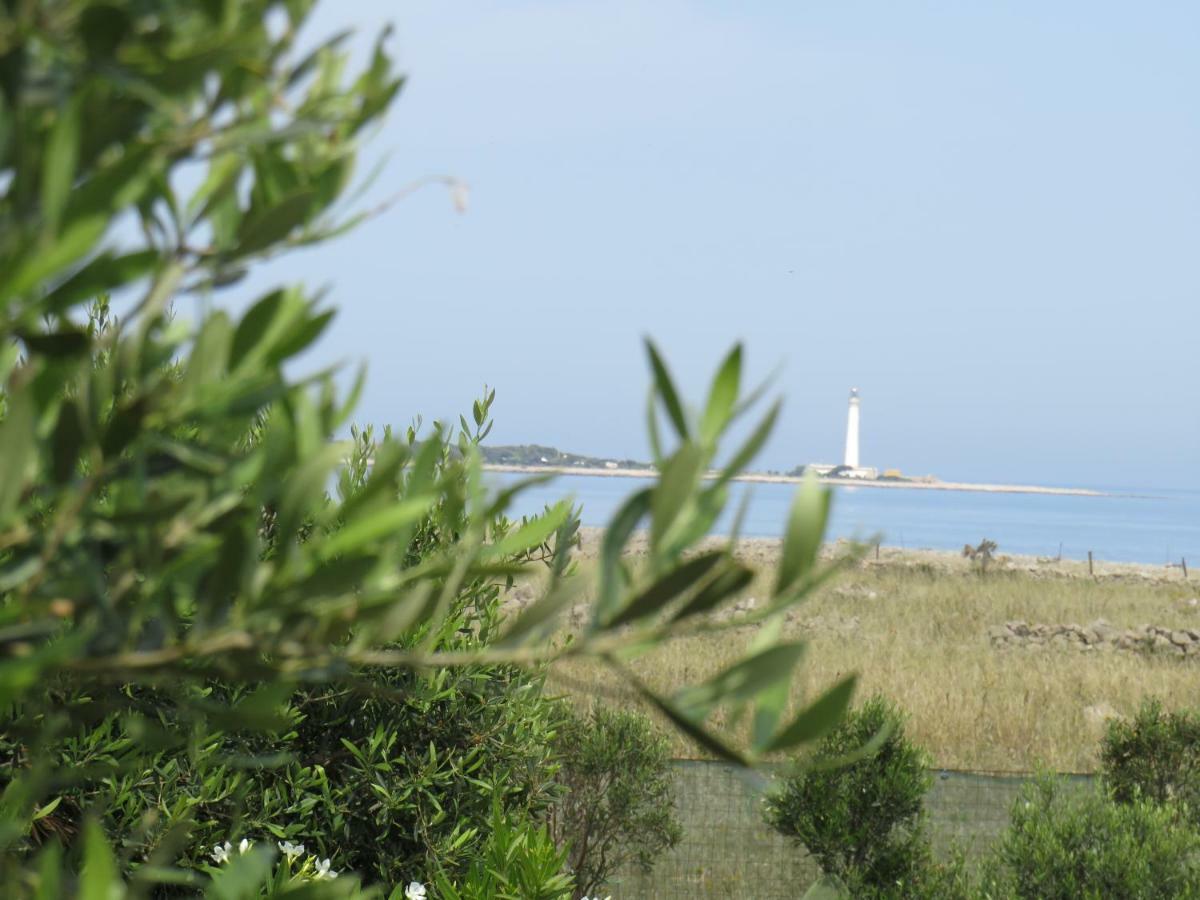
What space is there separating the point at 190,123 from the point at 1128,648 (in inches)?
671

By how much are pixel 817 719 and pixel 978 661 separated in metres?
14.3

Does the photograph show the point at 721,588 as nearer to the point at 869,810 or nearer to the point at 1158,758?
the point at 869,810

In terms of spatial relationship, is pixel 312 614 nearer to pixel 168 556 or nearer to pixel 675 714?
pixel 168 556

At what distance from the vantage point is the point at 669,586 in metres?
0.57

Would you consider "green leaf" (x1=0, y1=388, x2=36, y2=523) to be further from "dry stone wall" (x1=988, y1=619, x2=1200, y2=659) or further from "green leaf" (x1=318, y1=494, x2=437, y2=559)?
"dry stone wall" (x1=988, y1=619, x2=1200, y2=659)

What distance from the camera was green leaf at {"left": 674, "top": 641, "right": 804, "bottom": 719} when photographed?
579 millimetres

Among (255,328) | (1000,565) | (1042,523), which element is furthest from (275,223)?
(1042,523)

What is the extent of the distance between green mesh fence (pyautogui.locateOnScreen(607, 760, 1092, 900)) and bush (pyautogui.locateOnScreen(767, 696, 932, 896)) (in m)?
0.91

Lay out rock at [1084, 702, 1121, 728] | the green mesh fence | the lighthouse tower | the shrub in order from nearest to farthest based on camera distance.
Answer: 1. the shrub
2. the green mesh fence
3. rock at [1084, 702, 1121, 728]
4. the lighthouse tower

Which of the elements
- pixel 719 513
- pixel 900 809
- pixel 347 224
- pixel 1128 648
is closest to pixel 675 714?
pixel 719 513

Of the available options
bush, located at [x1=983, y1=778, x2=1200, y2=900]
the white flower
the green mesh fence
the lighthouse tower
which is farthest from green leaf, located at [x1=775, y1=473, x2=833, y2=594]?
the lighthouse tower

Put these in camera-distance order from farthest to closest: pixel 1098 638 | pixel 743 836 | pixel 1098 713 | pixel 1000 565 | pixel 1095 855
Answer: pixel 1000 565 → pixel 1098 638 → pixel 1098 713 → pixel 743 836 → pixel 1095 855

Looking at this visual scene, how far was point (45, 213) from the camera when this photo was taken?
485 millimetres

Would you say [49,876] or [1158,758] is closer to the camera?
[49,876]
